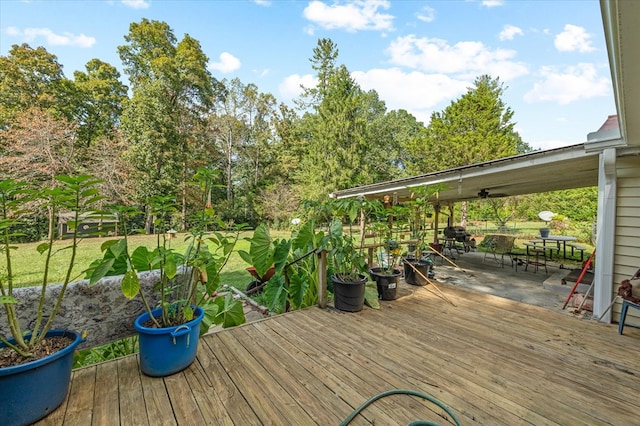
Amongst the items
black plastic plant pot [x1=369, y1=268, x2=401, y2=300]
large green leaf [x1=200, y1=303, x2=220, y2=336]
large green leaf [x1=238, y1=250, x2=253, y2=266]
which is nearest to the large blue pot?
large green leaf [x1=200, y1=303, x2=220, y2=336]

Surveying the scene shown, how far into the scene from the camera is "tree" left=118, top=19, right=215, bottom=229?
13094 millimetres

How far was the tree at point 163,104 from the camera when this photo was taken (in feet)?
43.0

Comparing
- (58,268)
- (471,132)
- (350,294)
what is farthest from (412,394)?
(471,132)

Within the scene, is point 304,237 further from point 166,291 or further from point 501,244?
point 501,244

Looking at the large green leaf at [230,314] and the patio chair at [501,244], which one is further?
the patio chair at [501,244]

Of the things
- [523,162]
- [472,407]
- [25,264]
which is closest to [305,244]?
[472,407]

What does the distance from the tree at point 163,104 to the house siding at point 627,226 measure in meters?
14.8

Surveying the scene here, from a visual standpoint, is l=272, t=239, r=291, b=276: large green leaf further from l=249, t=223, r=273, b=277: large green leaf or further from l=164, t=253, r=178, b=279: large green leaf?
l=164, t=253, r=178, b=279: large green leaf

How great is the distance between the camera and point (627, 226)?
9.31ft

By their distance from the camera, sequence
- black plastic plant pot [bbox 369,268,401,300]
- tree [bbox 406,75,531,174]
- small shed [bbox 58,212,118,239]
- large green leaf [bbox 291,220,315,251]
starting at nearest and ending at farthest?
small shed [bbox 58,212,118,239] < large green leaf [bbox 291,220,315,251] < black plastic plant pot [bbox 369,268,401,300] < tree [bbox 406,75,531,174]

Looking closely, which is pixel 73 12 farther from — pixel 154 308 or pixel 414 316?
pixel 414 316

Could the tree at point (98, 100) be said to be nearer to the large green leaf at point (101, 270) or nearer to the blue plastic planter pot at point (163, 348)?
the large green leaf at point (101, 270)

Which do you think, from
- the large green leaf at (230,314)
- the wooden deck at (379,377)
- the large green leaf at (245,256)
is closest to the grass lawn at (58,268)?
the large green leaf at (245,256)

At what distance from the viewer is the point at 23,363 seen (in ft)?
4.42
